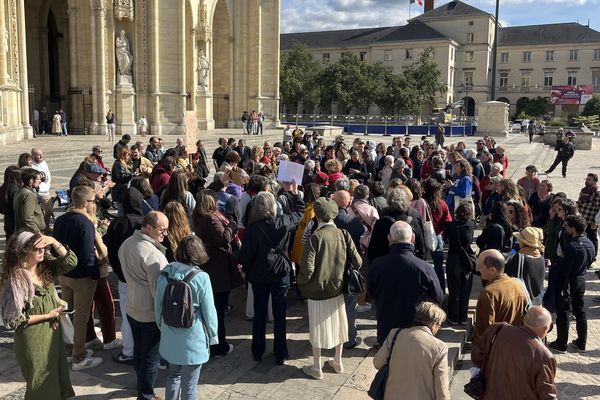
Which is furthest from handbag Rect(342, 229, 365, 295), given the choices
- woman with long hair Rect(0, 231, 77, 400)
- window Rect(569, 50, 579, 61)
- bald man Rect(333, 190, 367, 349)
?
window Rect(569, 50, 579, 61)

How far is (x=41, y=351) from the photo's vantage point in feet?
13.4

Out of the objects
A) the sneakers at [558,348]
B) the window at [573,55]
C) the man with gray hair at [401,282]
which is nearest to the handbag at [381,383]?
the man with gray hair at [401,282]

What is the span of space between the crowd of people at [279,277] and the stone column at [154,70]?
1960 cm

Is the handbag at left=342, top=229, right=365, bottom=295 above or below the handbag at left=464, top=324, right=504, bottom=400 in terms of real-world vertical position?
above

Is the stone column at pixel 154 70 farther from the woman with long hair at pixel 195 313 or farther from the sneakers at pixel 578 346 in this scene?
the woman with long hair at pixel 195 313

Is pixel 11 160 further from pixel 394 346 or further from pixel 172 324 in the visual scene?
pixel 394 346

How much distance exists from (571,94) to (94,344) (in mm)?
95068

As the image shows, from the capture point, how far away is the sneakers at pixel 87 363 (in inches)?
212

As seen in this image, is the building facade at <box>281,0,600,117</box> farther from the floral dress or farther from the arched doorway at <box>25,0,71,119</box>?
the floral dress

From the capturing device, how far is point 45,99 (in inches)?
1195

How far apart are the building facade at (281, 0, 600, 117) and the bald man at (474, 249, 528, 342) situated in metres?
85.5

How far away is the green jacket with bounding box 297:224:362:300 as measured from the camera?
5270 millimetres

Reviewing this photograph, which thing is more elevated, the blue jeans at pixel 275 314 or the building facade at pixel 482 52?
the building facade at pixel 482 52

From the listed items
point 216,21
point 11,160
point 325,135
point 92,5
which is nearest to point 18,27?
point 92,5
